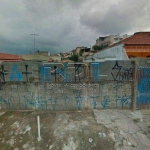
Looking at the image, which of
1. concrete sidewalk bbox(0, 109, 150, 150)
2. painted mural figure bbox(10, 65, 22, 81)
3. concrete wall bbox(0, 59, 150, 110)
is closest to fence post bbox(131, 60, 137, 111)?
concrete wall bbox(0, 59, 150, 110)

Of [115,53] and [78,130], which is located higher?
[115,53]

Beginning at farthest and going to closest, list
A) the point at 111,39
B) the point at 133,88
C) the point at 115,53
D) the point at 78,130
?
the point at 111,39, the point at 115,53, the point at 133,88, the point at 78,130

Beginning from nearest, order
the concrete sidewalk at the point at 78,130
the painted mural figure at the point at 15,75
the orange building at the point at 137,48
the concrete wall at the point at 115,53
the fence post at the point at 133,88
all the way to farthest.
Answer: the concrete sidewalk at the point at 78,130 < the fence post at the point at 133,88 < the painted mural figure at the point at 15,75 < the orange building at the point at 137,48 < the concrete wall at the point at 115,53

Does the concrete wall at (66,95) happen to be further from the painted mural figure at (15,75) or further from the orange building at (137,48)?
the orange building at (137,48)

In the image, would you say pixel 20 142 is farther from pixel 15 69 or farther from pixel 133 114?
pixel 133 114

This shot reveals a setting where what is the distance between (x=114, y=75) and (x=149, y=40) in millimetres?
9935

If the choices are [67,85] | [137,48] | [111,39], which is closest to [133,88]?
[67,85]

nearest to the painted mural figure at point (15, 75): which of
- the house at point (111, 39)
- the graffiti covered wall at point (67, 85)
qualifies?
the graffiti covered wall at point (67, 85)

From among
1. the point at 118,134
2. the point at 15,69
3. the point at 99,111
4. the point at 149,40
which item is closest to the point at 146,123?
the point at 118,134

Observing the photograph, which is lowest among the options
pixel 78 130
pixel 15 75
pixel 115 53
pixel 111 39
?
pixel 78 130

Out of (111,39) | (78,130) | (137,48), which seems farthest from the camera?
(111,39)

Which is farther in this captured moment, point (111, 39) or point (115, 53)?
point (111, 39)

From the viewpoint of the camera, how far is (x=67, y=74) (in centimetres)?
461

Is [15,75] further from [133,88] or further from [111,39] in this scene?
[111,39]
